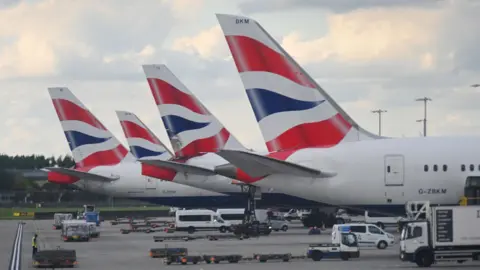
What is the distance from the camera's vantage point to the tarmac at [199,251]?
5384cm

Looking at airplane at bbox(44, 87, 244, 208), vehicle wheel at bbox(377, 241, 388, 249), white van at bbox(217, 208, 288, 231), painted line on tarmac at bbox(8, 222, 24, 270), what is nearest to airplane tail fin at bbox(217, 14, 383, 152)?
painted line on tarmac at bbox(8, 222, 24, 270)

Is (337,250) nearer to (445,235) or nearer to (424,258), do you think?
(424,258)

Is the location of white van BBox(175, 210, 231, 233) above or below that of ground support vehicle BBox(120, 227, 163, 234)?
above

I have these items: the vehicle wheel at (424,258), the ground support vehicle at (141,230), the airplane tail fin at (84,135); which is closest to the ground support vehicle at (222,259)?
the vehicle wheel at (424,258)

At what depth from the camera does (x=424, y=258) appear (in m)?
51.3

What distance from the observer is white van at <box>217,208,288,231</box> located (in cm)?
10269

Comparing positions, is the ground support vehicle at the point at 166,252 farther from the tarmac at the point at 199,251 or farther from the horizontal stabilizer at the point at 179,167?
the horizontal stabilizer at the point at 179,167

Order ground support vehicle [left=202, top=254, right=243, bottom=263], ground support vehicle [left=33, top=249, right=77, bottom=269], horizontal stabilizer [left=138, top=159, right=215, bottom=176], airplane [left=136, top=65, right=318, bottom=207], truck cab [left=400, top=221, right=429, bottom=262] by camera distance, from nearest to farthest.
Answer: truck cab [left=400, top=221, right=429, bottom=262]
ground support vehicle [left=33, top=249, right=77, bottom=269]
ground support vehicle [left=202, top=254, right=243, bottom=263]
horizontal stabilizer [left=138, top=159, right=215, bottom=176]
airplane [left=136, top=65, right=318, bottom=207]

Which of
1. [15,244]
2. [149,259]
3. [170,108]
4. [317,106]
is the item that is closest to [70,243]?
[15,244]

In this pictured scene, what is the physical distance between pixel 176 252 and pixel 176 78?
3224cm

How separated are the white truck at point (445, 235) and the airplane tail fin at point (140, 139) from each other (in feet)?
206

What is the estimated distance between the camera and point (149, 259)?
6141cm

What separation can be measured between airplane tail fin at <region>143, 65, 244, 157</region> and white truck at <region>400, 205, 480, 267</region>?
39.8 metres

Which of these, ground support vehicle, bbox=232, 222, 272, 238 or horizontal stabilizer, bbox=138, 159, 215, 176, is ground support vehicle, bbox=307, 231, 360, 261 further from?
ground support vehicle, bbox=232, 222, 272, 238
